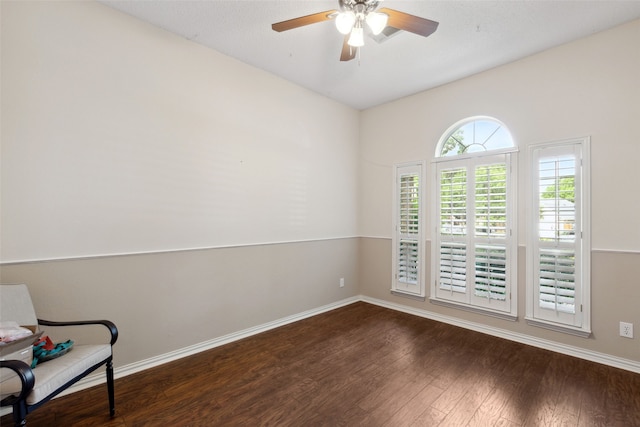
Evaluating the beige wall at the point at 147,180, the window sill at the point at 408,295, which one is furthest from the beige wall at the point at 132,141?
the window sill at the point at 408,295

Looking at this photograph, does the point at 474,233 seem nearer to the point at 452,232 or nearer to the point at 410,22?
the point at 452,232

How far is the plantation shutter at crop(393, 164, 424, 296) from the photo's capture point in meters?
3.91

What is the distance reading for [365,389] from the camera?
2.25 m

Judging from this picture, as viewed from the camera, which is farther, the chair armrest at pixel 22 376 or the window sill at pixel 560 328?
the window sill at pixel 560 328

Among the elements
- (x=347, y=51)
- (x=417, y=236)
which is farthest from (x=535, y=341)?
(x=347, y=51)

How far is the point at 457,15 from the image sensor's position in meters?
2.42

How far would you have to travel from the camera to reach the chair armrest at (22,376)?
1.39 m

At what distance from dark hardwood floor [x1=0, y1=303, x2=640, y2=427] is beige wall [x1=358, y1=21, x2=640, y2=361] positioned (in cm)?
52

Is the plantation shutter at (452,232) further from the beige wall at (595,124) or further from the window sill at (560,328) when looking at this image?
the window sill at (560,328)

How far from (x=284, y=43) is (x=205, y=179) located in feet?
5.01

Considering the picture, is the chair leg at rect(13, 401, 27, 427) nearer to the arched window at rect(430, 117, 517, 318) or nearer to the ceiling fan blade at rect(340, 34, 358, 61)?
the ceiling fan blade at rect(340, 34, 358, 61)

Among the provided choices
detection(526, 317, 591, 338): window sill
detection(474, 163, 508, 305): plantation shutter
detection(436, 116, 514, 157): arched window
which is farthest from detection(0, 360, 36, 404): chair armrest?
detection(436, 116, 514, 157): arched window

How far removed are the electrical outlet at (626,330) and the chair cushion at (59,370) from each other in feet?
13.3

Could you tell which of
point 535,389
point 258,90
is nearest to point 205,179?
point 258,90
